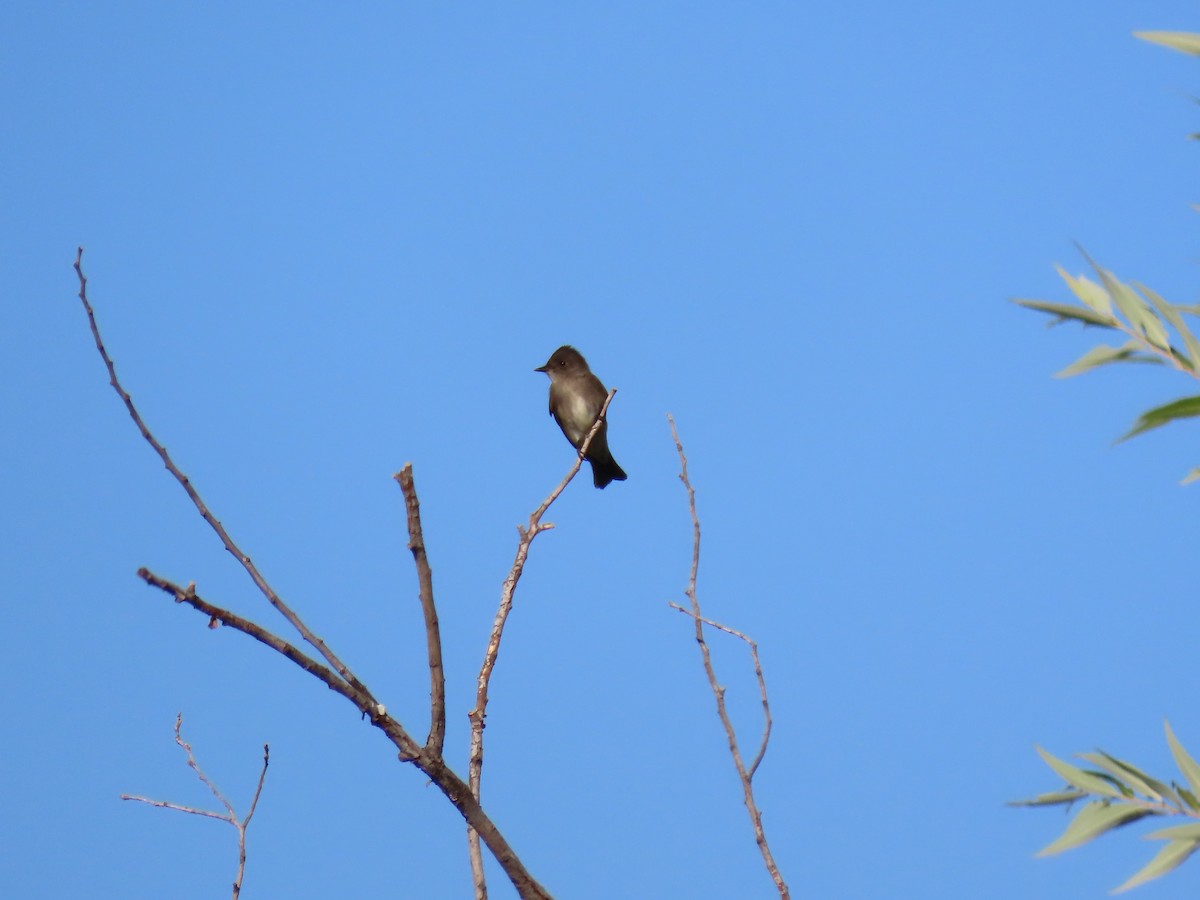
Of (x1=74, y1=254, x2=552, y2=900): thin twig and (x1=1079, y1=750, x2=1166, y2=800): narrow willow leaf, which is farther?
(x1=74, y1=254, x2=552, y2=900): thin twig

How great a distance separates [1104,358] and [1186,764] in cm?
63

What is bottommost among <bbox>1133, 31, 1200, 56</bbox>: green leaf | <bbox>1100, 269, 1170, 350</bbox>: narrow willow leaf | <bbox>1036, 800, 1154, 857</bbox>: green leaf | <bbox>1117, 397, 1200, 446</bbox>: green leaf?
<bbox>1036, 800, 1154, 857</bbox>: green leaf

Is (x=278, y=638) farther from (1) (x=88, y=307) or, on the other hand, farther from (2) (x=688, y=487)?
(2) (x=688, y=487)

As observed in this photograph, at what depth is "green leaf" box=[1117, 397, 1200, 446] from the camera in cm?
190

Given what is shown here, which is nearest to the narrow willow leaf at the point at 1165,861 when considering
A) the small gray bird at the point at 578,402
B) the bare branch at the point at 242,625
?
the bare branch at the point at 242,625

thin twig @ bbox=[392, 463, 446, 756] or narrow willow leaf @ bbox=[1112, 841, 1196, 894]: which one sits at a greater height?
thin twig @ bbox=[392, 463, 446, 756]

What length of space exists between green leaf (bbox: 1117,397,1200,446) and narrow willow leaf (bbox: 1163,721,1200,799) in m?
0.44

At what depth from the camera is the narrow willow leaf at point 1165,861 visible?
1.79 metres

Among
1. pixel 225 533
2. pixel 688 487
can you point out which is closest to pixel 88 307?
pixel 225 533

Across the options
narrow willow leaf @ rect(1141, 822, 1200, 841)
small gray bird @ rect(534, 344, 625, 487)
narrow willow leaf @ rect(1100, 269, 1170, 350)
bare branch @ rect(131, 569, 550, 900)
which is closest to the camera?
narrow willow leaf @ rect(1141, 822, 1200, 841)

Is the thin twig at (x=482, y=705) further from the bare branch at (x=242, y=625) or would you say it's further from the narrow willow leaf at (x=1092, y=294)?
the narrow willow leaf at (x=1092, y=294)

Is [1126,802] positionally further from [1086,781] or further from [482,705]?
[482,705]

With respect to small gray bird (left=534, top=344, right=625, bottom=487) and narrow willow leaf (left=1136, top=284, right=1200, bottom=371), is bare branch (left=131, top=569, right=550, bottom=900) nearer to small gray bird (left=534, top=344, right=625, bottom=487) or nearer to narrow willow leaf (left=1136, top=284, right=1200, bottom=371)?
narrow willow leaf (left=1136, top=284, right=1200, bottom=371)

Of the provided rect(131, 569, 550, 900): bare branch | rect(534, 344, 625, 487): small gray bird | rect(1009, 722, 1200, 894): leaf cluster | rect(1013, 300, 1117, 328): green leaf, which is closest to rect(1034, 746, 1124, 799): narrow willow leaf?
rect(1009, 722, 1200, 894): leaf cluster
